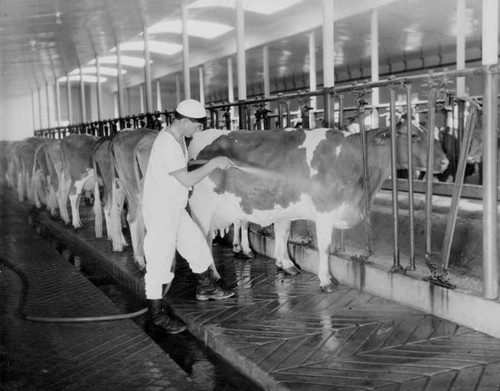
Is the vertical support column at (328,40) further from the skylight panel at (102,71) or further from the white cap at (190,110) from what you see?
the skylight panel at (102,71)

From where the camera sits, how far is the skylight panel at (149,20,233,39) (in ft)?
54.5

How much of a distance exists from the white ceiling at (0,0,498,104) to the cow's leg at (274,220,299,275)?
6467mm

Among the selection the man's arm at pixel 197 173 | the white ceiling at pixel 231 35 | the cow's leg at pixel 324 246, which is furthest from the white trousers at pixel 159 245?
the white ceiling at pixel 231 35

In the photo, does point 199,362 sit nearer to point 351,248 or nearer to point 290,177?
point 290,177

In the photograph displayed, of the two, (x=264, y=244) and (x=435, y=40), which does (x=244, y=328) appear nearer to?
(x=264, y=244)

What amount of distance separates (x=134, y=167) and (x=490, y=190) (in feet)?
13.9

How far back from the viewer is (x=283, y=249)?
652 centimetres

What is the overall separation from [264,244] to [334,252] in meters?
1.56

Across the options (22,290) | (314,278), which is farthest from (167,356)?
(22,290)

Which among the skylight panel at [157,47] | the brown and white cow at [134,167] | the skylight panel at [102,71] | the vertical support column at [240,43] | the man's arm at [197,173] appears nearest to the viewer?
the man's arm at [197,173]

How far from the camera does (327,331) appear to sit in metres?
4.51

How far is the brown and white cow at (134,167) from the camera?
6840 mm

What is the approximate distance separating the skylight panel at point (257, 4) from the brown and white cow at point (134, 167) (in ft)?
24.4

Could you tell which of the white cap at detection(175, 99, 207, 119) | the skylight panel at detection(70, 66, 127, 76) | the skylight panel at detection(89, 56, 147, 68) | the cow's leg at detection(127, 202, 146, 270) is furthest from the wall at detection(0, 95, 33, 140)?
the white cap at detection(175, 99, 207, 119)
